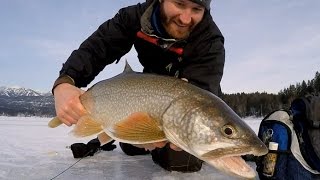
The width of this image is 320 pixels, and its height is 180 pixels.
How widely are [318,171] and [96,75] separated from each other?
2410mm

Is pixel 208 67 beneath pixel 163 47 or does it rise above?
beneath

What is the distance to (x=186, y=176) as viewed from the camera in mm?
3836

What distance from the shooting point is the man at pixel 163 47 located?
376 cm

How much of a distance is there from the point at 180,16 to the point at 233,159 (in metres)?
1.75

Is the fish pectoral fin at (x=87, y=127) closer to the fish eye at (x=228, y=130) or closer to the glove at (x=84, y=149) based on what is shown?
the fish eye at (x=228, y=130)

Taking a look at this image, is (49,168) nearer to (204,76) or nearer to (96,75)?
(96,75)

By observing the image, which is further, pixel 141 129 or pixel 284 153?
pixel 284 153

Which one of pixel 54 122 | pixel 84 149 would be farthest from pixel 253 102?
pixel 54 122

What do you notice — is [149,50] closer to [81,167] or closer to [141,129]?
[81,167]

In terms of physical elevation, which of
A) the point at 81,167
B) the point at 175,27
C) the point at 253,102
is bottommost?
the point at 253,102

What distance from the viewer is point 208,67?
13.0ft

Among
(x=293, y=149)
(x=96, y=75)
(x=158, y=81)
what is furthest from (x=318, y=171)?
(x=96, y=75)

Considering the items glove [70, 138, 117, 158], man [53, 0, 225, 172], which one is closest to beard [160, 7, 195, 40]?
man [53, 0, 225, 172]

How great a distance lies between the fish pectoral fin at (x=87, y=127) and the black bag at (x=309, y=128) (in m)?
1.64
